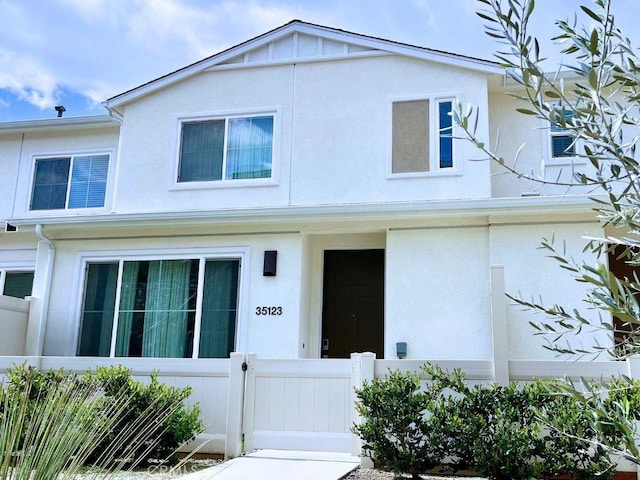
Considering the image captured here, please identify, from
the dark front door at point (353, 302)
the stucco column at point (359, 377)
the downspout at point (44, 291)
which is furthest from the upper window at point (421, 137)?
the downspout at point (44, 291)

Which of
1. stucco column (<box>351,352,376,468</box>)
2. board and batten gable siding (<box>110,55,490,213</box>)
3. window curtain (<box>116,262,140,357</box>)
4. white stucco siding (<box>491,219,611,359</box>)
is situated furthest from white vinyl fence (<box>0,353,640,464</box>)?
board and batten gable siding (<box>110,55,490,213</box>)

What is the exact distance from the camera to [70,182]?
14.2 m

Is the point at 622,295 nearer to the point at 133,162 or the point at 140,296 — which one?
the point at 140,296

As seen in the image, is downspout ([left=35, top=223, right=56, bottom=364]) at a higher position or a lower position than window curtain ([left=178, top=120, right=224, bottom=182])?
lower

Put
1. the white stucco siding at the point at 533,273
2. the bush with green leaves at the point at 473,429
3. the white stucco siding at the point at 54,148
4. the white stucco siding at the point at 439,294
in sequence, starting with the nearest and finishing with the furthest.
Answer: the bush with green leaves at the point at 473,429 → the white stucco siding at the point at 533,273 → the white stucco siding at the point at 439,294 → the white stucco siding at the point at 54,148

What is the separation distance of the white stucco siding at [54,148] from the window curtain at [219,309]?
4297 millimetres

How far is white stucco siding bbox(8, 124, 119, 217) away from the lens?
14.2 meters

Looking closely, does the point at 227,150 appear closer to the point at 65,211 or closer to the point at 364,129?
the point at 364,129

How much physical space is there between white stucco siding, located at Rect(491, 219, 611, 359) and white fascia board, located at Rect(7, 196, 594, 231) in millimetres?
312

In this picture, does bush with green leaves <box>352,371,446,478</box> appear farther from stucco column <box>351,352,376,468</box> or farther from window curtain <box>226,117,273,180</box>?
window curtain <box>226,117,273,180</box>

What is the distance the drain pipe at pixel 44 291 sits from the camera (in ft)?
36.8

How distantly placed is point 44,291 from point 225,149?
4.09 meters

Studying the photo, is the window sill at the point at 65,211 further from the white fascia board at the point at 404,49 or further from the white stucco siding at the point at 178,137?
the white fascia board at the point at 404,49

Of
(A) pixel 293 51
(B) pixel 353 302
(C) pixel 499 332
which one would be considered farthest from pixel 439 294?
(A) pixel 293 51
